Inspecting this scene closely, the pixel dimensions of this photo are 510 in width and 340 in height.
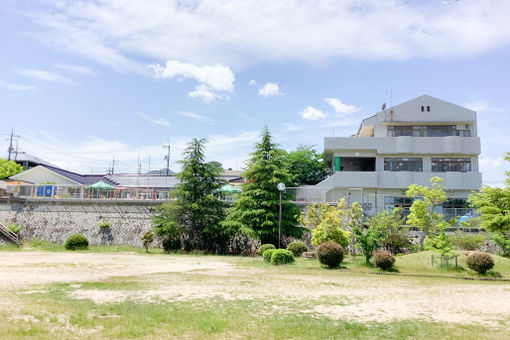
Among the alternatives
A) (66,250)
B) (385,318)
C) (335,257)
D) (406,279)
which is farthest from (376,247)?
(66,250)

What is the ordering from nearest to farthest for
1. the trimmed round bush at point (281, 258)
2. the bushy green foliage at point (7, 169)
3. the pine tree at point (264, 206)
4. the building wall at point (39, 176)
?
1. the trimmed round bush at point (281, 258)
2. the pine tree at point (264, 206)
3. the building wall at point (39, 176)
4. the bushy green foliage at point (7, 169)

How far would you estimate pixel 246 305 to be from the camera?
943cm

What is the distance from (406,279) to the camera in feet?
50.8

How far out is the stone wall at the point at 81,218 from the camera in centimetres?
3238

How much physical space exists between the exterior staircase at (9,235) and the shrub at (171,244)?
1255cm

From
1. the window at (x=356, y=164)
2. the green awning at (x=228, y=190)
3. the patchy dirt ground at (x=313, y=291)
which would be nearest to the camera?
the patchy dirt ground at (x=313, y=291)

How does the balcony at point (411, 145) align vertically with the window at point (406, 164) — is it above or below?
above

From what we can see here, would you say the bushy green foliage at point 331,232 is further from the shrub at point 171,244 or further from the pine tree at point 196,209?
the shrub at point 171,244

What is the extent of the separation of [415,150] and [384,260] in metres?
20.8

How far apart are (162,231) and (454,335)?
23137 millimetres

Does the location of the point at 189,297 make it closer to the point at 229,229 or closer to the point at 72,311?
the point at 72,311

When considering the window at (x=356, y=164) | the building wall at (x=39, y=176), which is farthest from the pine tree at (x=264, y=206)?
the building wall at (x=39, y=176)

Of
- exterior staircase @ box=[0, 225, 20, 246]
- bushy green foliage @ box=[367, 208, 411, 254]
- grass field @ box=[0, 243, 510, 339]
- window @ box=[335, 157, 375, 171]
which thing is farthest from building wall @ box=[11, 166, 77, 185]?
bushy green foliage @ box=[367, 208, 411, 254]

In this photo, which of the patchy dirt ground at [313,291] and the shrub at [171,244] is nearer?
the patchy dirt ground at [313,291]
